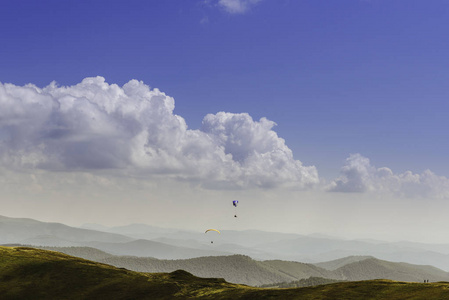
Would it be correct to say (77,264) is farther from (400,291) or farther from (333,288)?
(400,291)

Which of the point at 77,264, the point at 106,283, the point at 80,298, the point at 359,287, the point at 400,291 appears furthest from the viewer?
the point at 77,264

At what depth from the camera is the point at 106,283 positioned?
150 meters

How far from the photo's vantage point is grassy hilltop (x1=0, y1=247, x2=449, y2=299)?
360 feet

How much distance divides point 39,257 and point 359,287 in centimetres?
13163

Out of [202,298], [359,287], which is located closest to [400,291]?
[359,287]

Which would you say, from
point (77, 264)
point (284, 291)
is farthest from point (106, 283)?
point (284, 291)

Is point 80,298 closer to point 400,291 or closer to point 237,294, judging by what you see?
point 237,294

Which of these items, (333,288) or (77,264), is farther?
(77,264)

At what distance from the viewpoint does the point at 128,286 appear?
479ft

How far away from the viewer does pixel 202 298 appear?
127m

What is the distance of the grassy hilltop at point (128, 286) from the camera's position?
360ft

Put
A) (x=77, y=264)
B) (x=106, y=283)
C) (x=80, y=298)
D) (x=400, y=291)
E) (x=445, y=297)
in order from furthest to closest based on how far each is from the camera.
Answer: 1. (x=77, y=264)
2. (x=106, y=283)
3. (x=80, y=298)
4. (x=400, y=291)
5. (x=445, y=297)

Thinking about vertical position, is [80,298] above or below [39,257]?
below

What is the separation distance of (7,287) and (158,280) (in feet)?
166
